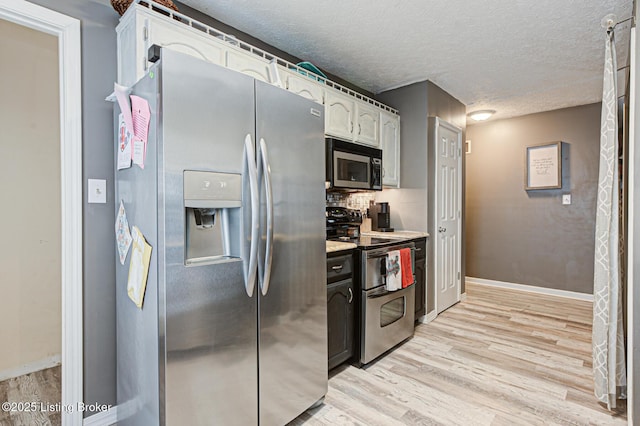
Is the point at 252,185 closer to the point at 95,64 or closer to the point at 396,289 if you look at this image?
the point at 95,64

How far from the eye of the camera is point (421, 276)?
3264 mm

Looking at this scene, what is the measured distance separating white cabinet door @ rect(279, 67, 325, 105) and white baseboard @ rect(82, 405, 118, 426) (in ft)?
7.33

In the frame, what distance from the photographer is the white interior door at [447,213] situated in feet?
11.8

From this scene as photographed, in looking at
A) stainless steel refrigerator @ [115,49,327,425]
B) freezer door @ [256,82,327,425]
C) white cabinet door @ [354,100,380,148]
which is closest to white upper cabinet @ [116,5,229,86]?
stainless steel refrigerator @ [115,49,327,425]

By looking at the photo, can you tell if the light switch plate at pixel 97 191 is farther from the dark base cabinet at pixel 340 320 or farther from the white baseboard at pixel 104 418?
the dark base cabinet at pixel 340 320

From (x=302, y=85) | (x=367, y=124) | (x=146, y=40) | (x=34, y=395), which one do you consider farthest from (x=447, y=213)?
(x=34, y=395)

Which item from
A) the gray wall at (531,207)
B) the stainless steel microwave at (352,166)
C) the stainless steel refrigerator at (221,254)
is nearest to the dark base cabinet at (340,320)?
the stainless steel refrigerator at (221,254)

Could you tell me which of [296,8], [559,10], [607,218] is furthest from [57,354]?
[559,10]

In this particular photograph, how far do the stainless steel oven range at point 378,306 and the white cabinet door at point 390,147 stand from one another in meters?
0.89

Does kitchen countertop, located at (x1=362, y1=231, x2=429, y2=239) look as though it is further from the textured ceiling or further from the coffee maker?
the textured ceiling

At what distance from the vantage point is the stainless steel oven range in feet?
7.96

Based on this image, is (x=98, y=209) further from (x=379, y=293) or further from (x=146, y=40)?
(x=379, y=293)

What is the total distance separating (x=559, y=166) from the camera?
444 cm

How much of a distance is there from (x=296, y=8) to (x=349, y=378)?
2.56 meters
